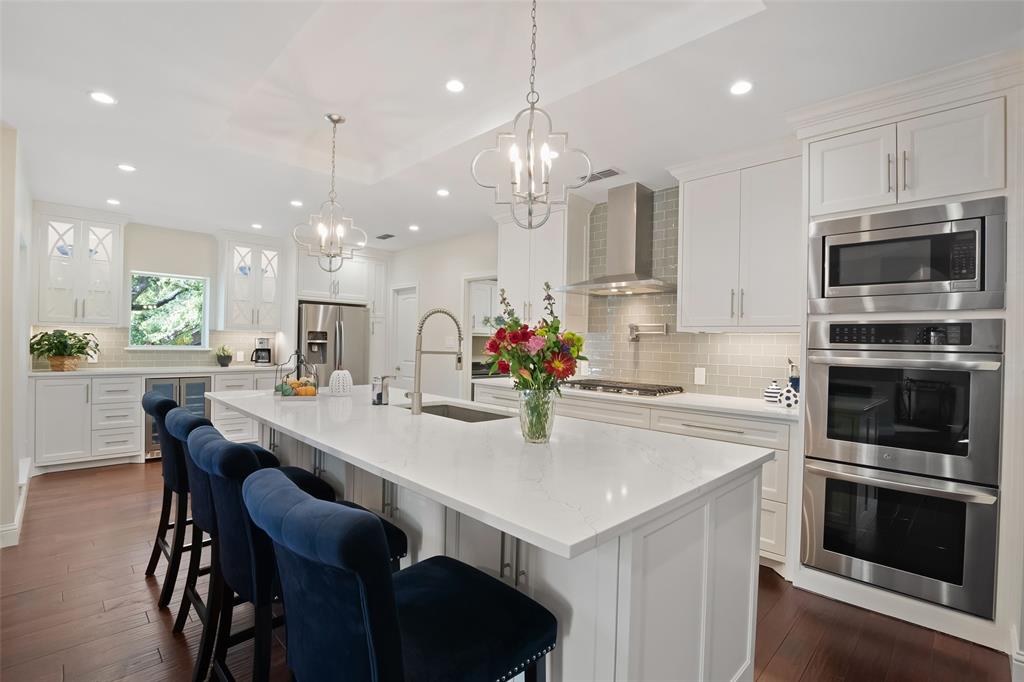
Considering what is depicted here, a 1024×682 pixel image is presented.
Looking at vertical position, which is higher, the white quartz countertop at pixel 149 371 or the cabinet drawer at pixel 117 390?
the white quartz countertop at pixel 149 371

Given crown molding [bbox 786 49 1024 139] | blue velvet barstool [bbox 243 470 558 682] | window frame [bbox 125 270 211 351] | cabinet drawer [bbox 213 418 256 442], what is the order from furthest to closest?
cabinet drawer [bbox 213 418 256 442] → window frame [bbox 125 270 211 351] → crown molding [bbox 786 49 1024 139] → blue velvet barstool [bbox 243 470 558 682]

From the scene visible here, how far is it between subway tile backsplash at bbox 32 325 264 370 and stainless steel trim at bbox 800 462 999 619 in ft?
20.6

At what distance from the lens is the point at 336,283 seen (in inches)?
255

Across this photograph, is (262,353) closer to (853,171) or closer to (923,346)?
(853,171)

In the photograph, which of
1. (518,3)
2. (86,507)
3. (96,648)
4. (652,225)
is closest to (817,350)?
(652,225)

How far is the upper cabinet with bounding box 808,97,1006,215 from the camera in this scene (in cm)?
223

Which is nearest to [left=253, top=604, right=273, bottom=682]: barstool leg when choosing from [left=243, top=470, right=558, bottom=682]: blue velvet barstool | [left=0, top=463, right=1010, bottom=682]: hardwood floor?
[left=243, top=470, right=558, bottom=682]: blue velvet barstool

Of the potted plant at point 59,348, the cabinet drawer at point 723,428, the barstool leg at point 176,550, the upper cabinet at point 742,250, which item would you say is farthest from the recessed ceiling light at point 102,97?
the cabinet drawer at point 723,428

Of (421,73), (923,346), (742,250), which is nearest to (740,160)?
(742,250)

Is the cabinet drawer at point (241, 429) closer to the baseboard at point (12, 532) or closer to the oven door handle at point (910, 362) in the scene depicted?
the baseboard at point (12, 532)

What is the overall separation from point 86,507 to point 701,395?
4.76 meters

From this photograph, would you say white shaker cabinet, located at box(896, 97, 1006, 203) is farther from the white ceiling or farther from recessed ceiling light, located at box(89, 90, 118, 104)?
recessed ceiling light, located at box(89, 90, 118, 104)

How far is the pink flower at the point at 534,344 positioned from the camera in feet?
5.67

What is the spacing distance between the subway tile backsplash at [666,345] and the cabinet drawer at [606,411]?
69 cm
